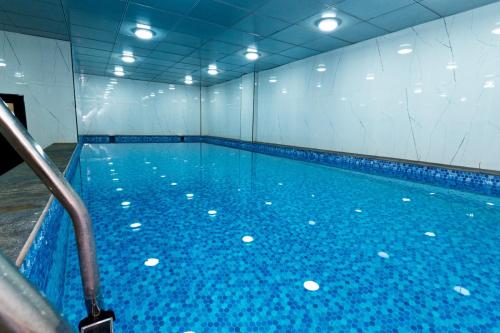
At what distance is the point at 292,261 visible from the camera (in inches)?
74.2

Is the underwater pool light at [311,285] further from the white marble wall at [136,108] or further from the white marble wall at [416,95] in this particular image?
the white marble wall at [136,108]

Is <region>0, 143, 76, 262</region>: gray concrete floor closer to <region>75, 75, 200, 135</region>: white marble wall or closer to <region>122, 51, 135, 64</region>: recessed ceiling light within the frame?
<region>122, 51, 135, 64</region>: recessed ceiling light

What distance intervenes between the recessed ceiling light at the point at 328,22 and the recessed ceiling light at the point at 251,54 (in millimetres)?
2078

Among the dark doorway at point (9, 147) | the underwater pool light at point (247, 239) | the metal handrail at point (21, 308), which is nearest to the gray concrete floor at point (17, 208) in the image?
the metal handrail at point (21, 308)

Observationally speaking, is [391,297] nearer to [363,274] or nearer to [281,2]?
[363,274]

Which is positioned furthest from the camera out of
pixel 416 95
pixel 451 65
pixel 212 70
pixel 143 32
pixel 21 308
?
pixel 212 70

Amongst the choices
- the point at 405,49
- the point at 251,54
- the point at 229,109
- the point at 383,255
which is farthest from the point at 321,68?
the point at 383,255

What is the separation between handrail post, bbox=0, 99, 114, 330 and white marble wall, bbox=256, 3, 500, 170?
5529mm

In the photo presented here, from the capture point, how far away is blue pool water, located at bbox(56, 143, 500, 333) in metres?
1.36

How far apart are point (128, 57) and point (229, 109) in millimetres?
4773

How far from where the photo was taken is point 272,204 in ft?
10.5

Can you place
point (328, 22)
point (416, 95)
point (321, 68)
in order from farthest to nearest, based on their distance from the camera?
point (321, 68)
point (416, 95)
point (328, 22)

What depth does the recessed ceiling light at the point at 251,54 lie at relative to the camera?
260 inches

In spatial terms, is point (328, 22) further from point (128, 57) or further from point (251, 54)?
point (128, 57)
